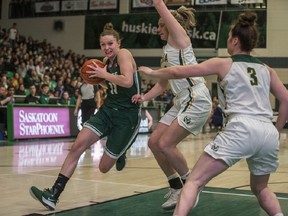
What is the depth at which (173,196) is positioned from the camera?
467cm

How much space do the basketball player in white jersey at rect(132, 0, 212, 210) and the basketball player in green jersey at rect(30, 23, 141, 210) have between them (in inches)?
7.9

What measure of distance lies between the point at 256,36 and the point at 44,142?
946 centimetres

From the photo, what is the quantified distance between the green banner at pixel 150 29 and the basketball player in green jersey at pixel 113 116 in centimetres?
1773

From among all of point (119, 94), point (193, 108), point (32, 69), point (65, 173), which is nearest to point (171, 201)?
point (193, 108)

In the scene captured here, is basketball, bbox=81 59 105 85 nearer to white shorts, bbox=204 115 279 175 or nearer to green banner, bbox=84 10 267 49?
white shorts, bbox=204 115 279 175

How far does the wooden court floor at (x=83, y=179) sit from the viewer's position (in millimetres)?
4895

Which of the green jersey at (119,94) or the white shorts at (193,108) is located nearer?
the white shorts at (193,108)

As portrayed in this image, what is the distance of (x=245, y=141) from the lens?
316 cm

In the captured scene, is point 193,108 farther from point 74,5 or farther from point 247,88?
point 74,5

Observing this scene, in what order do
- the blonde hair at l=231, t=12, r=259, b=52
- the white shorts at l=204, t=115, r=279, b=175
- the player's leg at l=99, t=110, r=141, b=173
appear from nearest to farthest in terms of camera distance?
the white shorts at l=204, t=115, r=279, b=175
the blonde hair at l=231, t=12, r=259, b=52
the player's leg at l=99, t=110, r=141, b=173

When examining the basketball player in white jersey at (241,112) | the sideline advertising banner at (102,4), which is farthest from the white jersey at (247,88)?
the sideline advertising banner at (102,4)

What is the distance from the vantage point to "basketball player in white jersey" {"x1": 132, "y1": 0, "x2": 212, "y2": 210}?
14.8ft

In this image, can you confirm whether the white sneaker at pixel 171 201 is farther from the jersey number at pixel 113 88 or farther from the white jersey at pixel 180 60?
the jersey number at pixel 113 88

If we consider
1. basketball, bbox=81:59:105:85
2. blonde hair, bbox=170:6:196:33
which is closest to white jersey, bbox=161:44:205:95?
blonde hair, bbox=170:6:196:33
